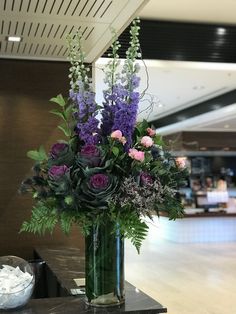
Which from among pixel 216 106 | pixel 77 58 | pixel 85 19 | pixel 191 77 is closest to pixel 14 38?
pixel 85 19

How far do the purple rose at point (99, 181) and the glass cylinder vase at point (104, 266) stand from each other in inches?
8.9

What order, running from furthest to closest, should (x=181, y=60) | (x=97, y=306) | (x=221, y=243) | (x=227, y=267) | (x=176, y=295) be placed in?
(x=221, y=243)
(x=227, y=267)
(x=176, y=295)
(x=181, y=60)
(x=97, y=306)

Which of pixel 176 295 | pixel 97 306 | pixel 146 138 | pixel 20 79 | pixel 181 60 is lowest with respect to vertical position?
pixel 176 295

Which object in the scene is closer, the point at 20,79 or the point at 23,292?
the point at 23,292

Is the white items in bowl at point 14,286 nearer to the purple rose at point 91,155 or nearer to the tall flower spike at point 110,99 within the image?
the purple rose at point 91,155

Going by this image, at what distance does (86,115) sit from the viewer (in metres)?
2.05

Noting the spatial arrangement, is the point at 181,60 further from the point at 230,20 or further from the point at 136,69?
the point at 136,69

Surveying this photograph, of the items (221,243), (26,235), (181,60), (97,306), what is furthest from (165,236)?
(97,306)

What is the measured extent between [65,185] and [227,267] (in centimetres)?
827

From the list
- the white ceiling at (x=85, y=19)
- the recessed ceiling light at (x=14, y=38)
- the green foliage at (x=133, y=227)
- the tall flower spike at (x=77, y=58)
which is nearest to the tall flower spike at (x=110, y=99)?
the tall flower spike at (x=77, y=58)

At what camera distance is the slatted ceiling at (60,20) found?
3160 mm

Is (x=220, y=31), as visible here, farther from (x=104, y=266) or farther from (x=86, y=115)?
(x=104, y=266)

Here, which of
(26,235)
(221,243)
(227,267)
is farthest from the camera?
(221,243)

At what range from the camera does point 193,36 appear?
595 centimetres
